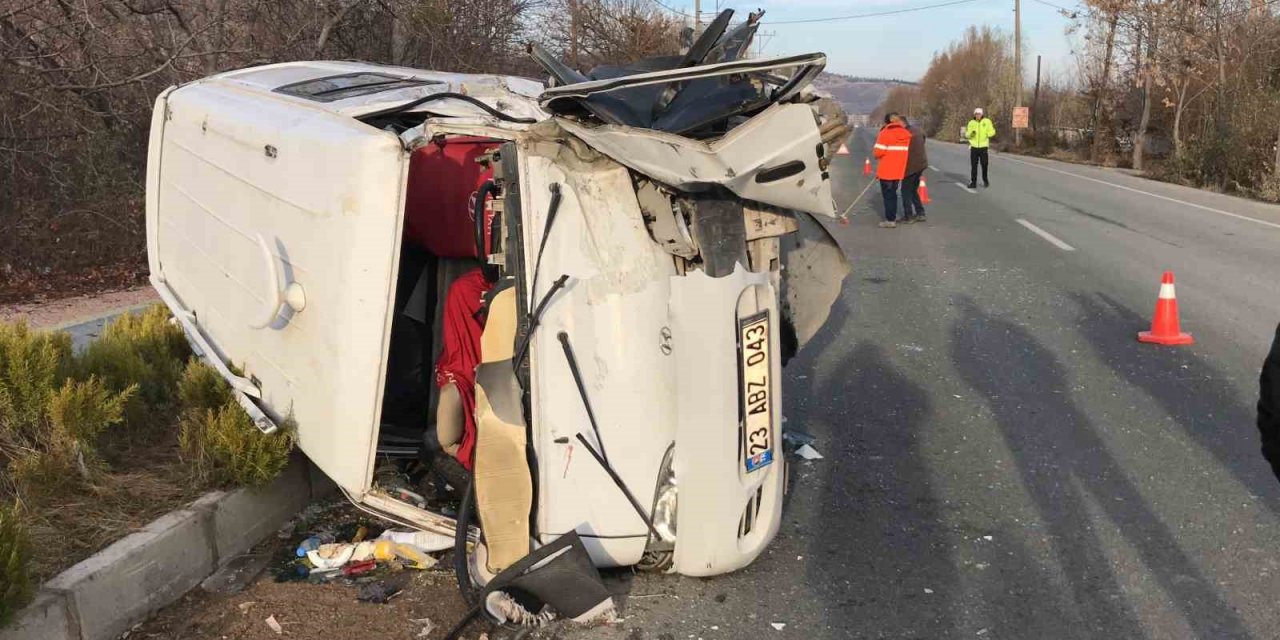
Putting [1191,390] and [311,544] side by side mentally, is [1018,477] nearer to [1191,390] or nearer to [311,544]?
[1191,390]

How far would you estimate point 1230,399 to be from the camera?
224 inches

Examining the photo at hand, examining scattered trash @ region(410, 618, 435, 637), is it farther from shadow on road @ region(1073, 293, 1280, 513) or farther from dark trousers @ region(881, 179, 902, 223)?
dark trousers @ region(881, 179, 902, 223)

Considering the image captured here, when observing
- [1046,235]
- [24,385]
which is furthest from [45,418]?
[1046,235]

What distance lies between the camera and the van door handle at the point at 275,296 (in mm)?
3680

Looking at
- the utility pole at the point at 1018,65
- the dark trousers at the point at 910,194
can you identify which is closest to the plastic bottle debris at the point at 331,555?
the dark trousers at the point at 910,194

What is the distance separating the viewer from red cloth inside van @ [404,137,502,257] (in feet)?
14.5

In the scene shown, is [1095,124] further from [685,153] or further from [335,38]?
[685,153]

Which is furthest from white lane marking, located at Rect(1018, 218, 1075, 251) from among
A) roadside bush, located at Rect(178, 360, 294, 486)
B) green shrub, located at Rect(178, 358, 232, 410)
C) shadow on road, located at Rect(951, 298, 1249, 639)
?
roadside bush, located at Rect(178, 360, 294, 486)

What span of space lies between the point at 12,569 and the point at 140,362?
85.3 inches

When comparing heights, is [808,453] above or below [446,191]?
below

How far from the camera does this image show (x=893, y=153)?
1405 cm

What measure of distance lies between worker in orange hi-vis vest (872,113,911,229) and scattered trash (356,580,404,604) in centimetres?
1133

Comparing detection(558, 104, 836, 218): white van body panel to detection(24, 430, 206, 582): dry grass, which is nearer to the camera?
detection(558, 104, 836, 218): white van body panel

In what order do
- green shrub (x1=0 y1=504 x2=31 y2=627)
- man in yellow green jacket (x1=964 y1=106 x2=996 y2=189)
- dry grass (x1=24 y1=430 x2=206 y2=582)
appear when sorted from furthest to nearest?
man in yellow green jacket (x1=964 y1=106 x2=996 y2=189) < dry grass (x1=24 y1=430 x2=206 y2=582) < green shrub (x1=0 y1=504 x2=31 y2=627)
